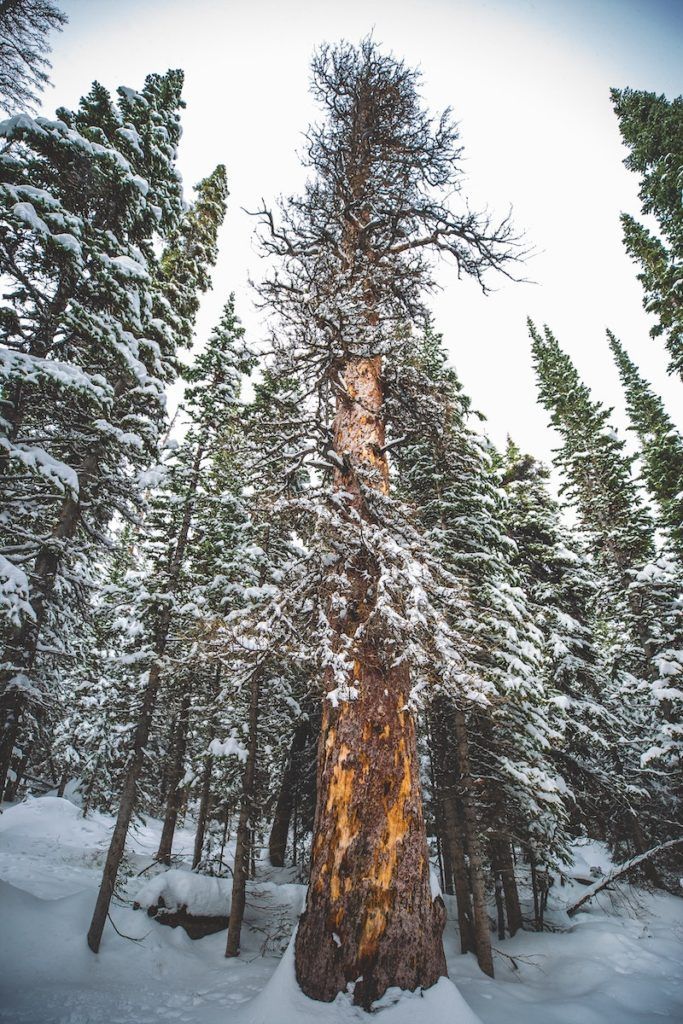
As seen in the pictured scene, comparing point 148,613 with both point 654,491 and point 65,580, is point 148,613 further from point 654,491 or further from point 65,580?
point 654,491

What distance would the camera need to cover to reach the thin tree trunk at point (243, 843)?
349 inches

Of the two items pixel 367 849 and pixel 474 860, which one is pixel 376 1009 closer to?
pixel 367 849

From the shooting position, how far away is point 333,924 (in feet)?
11.2

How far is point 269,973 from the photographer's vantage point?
6.33m

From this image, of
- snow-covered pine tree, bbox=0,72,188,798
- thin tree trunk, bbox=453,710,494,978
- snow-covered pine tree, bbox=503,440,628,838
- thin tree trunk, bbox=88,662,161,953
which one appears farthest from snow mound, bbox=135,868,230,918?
snow-covered pine tree, bbox=503,440,628,838

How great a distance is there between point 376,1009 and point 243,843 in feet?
26.1

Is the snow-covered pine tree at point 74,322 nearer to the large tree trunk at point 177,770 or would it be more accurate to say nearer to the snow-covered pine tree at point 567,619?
the large tree trunk at point 177,770

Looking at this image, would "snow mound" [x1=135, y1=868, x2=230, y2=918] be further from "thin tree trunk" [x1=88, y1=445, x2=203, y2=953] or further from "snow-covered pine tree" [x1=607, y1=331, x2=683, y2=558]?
"snow-covered pine tree" [x1=607, y1=331, x2=683, y2=558]

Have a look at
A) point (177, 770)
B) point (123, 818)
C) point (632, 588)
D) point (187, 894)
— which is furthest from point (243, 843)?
point (632, 588)

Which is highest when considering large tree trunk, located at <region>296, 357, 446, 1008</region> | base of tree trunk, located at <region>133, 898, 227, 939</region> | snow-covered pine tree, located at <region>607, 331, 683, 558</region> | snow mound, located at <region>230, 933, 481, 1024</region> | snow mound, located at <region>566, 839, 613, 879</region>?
snow-covered pine tree, located at <region>607, 331, 683, 558</region>

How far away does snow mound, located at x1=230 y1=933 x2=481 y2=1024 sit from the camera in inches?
118

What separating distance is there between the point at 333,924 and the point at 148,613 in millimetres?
10057

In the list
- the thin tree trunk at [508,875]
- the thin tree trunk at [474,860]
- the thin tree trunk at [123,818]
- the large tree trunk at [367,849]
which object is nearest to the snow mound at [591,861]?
the thin tree trunk at [508,875]

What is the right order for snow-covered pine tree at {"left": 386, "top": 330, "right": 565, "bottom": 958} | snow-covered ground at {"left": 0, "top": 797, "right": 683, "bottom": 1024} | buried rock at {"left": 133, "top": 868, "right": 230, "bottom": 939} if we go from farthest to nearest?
buried rock at {"left": 133, "top": 868, "right": 230, "bottom": 939} → snow-covered pine tree at {"left": 386, "top": 330, "right": 565, "bottom": 958} → snow-covered ground at {"left": 0, "top": 797, "right": 683, "bottom": 1024}
